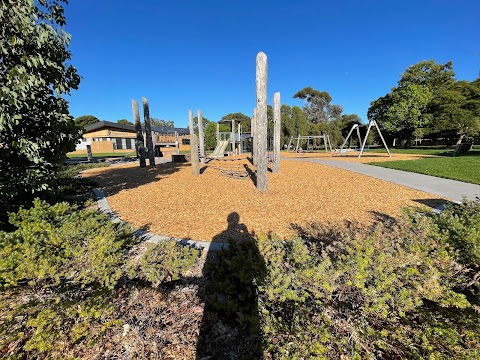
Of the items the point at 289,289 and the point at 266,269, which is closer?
the point at 289,289

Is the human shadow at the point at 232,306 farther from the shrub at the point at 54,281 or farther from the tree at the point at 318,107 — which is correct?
the tree at the point at 318,107

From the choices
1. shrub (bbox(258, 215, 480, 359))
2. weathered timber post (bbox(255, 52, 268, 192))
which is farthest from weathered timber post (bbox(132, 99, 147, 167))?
shrub (bbox(258, 215, 480, 359))

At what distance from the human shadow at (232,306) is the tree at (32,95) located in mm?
3033

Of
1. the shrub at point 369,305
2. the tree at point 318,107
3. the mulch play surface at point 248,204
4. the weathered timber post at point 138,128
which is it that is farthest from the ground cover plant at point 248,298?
the tree at point 318,107

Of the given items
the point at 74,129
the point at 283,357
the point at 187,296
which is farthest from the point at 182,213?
the point at 283,357

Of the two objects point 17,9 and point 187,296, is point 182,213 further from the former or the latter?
point 17,9

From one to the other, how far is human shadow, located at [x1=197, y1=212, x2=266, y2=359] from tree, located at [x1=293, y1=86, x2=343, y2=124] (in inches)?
2811

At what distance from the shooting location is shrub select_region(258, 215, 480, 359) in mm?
1779

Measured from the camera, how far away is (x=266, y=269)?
2.49 m

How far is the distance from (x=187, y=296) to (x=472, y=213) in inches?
154

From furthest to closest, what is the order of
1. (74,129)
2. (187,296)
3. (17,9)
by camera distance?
(74,129), (17,9), (187,296)

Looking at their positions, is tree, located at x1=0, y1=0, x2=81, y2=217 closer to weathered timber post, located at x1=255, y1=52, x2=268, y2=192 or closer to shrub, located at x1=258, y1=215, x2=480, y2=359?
shrub, located at x1=258, y1=215, x2=480, y2=359

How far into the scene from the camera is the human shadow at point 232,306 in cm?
191

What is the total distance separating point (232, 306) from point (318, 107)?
74.9 m
